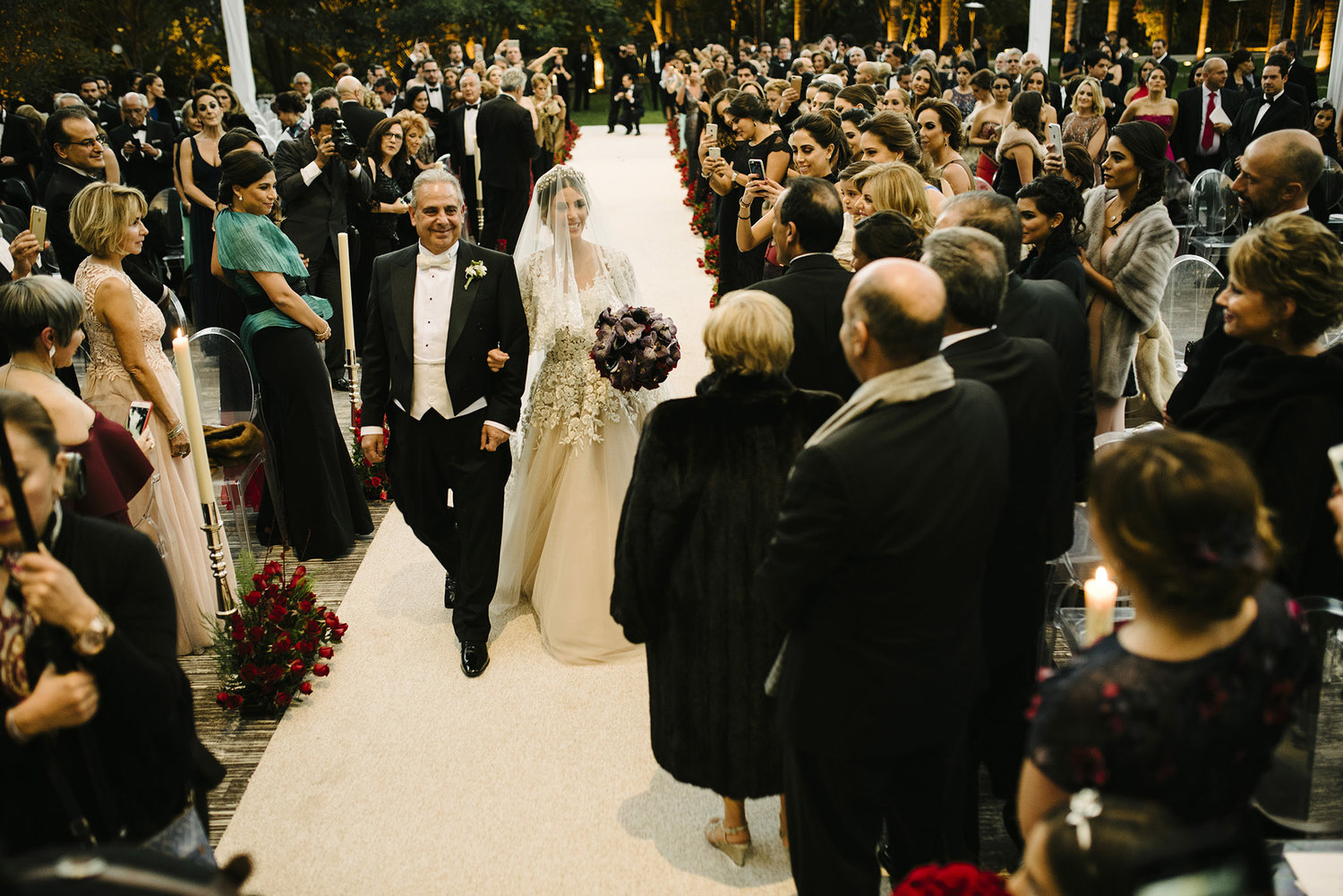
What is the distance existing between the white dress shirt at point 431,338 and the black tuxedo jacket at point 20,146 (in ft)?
26.3

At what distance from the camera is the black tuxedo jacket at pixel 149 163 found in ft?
32.6

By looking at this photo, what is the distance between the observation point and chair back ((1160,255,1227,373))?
19.3ft

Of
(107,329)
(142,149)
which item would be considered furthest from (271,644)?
(142,149)

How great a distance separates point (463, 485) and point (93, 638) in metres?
2.41

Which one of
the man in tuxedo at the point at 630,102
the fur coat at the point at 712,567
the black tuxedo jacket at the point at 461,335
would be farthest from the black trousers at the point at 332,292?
the man in tuxedo at the point at 630,102

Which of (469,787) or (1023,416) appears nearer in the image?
(1023,416)

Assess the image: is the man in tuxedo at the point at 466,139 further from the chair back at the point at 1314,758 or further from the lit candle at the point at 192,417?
the chair back at the point at 1314,758

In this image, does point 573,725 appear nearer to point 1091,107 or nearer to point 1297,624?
point 1297,624

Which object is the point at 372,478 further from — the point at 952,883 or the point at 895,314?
the point at 952,883

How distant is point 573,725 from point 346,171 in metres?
4.96

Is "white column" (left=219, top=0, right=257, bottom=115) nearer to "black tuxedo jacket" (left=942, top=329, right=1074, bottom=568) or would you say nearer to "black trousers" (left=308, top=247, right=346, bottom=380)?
"black trousers" (left=308, top=247, right=346, bottom=380)

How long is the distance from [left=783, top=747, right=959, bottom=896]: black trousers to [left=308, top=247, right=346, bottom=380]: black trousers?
5.37 meters

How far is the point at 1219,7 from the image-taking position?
4012 centimetres

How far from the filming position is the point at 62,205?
7.16m
